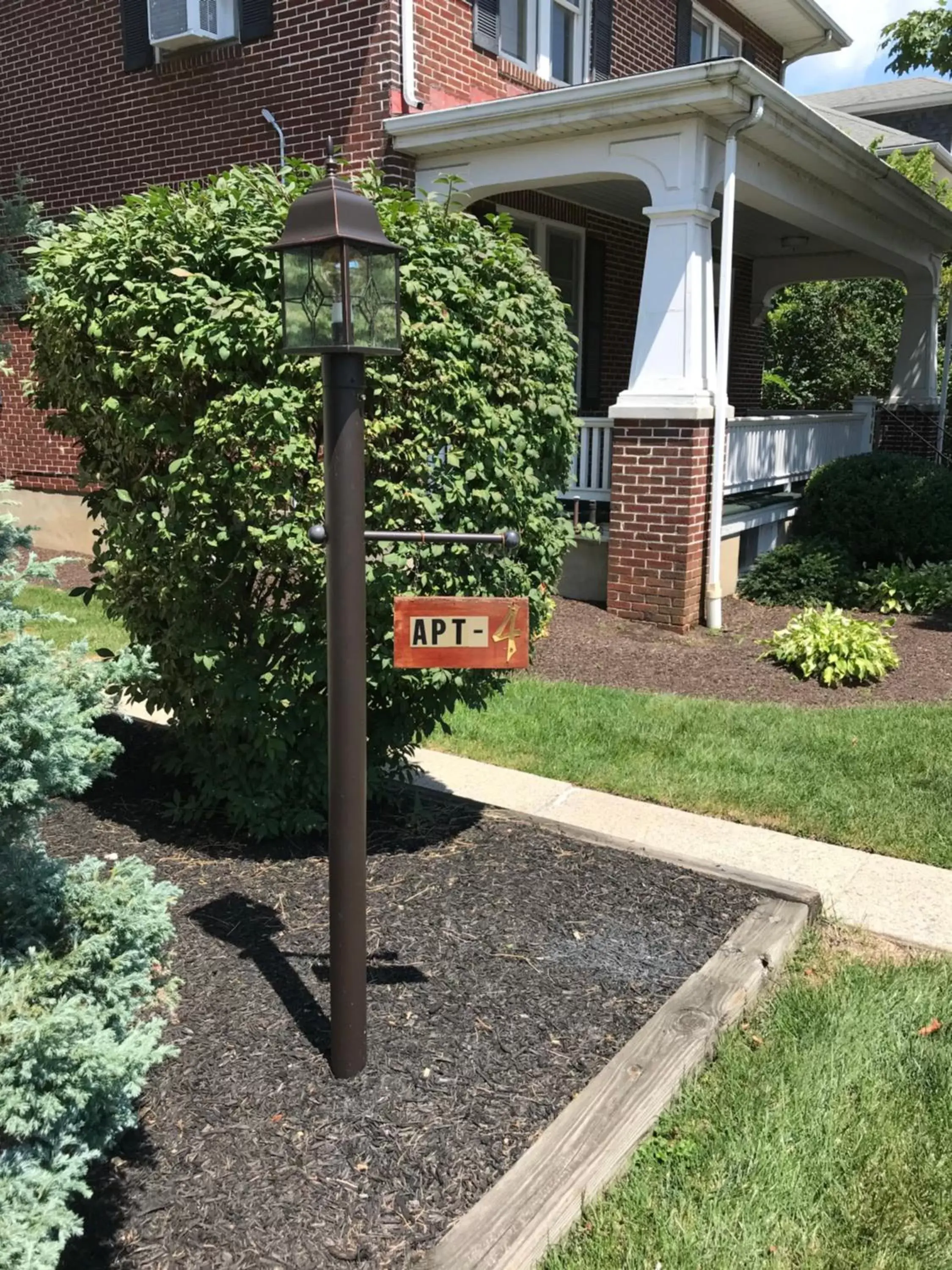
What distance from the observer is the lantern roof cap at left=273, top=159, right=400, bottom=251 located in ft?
7.86

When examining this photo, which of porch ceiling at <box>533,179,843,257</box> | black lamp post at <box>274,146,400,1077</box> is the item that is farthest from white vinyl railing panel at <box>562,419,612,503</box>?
black lamp post at <box>274,146,400,1077</box>

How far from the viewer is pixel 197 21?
31.7 feet

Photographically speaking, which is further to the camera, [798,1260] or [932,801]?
[932,801]

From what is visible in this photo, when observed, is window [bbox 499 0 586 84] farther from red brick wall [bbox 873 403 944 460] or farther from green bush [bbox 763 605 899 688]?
green bush [bbox 763 605 899 688]

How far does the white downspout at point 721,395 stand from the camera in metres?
7.93

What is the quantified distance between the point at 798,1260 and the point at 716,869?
5.76 ft

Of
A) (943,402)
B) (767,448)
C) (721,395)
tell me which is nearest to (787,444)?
(767,448)

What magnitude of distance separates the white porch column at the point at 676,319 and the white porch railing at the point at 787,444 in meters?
1.22

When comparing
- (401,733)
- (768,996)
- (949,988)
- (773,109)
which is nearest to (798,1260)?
(768,996)

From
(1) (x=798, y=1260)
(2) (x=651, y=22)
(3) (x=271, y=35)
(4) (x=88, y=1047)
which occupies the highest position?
(2) (x=651, y=22)

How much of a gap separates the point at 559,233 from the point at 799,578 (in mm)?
4703

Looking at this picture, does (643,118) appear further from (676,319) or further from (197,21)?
(197,21)

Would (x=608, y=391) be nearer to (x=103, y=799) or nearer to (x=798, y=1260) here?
(x=103, y=799)

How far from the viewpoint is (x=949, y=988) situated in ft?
11.0
